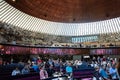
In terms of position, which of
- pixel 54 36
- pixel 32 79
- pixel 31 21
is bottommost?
pixel 32 79

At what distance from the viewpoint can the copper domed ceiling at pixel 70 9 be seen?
27.8 meters

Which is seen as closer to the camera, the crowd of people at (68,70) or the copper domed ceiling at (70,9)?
the crowd of people at (68,70)

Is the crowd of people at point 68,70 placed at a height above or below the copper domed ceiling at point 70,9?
below

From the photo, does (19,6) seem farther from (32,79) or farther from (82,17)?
(32,79)

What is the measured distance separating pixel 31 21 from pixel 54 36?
608 cm

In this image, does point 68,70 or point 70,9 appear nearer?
point 68,70

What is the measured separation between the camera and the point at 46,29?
121 feet

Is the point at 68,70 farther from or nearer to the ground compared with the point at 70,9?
nearer to the ground

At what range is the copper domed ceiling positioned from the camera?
2778 cm

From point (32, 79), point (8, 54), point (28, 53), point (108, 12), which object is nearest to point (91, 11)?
point (108, 12)

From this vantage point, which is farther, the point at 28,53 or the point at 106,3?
the point at 106,3

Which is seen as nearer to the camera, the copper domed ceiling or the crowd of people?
the crowd of people

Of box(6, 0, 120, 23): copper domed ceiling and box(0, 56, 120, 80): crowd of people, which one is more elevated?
box(6, 0, 120, 23): copper domed ceiling

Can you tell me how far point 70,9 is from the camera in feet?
102
